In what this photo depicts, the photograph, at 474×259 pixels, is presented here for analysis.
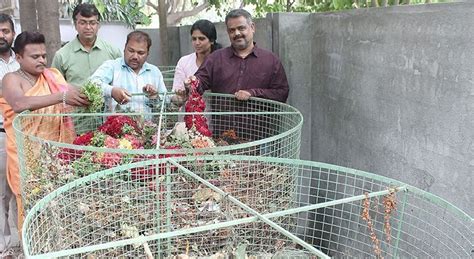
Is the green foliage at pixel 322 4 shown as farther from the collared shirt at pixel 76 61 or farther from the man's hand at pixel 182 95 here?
the collared shirt at pixel 76 61

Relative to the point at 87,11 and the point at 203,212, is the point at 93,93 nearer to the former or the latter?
the point at 87,11

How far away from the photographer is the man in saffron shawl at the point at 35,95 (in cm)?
306

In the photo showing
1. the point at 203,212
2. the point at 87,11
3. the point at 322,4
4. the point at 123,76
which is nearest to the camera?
the point at 203,212

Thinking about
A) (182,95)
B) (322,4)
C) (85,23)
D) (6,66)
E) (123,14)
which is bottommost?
(182,95)

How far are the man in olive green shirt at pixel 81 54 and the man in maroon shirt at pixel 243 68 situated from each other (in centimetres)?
98

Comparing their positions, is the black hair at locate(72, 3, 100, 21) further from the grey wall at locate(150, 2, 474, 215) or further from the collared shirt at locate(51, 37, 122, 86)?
the grey wall at locate(150, 2, 474, 215)

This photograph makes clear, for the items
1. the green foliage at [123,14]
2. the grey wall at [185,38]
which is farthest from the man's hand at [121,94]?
the green foliage at [123,14]

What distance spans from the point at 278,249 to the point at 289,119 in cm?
116

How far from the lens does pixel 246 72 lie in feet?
12.6

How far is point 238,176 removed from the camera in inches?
104

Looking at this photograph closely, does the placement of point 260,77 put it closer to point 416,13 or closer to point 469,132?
point 416,13

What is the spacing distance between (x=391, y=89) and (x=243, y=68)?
126 cm

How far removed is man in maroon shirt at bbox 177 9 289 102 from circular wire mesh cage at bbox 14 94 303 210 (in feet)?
0.45

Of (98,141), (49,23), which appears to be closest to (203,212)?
(98,141)
